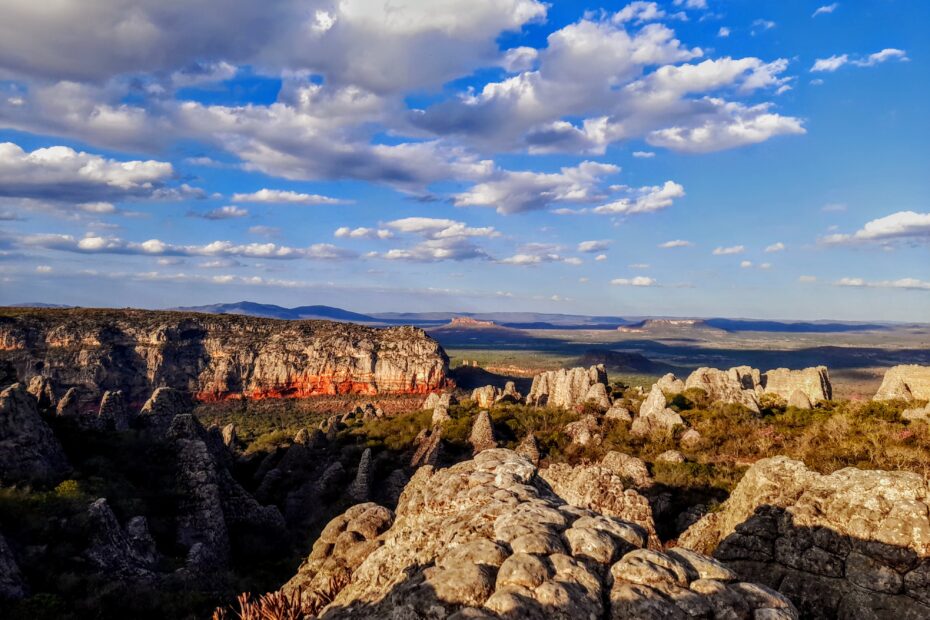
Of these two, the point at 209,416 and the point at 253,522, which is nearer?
the point at 253,522

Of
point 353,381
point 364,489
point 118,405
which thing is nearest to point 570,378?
point 364,489

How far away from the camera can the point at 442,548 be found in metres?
10.4

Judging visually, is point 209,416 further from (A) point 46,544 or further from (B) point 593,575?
(B) point 593,575

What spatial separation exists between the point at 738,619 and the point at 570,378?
51082 millimetres

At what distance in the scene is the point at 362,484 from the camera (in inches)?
1492

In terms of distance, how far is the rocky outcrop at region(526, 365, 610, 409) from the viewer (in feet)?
168

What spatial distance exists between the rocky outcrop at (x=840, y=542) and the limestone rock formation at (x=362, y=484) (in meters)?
28.6

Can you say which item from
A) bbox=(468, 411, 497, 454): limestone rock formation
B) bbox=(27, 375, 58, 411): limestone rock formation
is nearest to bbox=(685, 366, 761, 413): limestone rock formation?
bbox=(468, 411, 497, 454): limestone rock formation

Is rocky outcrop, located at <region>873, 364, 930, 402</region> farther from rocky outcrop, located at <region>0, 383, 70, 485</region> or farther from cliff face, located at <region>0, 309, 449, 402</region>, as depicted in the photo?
cliff face, located at <region>0, 309, 449, 402</region>

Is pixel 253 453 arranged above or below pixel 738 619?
below

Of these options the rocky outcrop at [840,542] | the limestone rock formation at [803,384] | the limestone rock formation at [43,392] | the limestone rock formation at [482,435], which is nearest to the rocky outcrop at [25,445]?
the limestone rock formation at [43,392]

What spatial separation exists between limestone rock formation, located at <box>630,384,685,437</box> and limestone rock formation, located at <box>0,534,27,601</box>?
34.2 m

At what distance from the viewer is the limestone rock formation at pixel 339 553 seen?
12.9m

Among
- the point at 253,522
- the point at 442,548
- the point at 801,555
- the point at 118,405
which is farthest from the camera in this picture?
the point at 118,405
